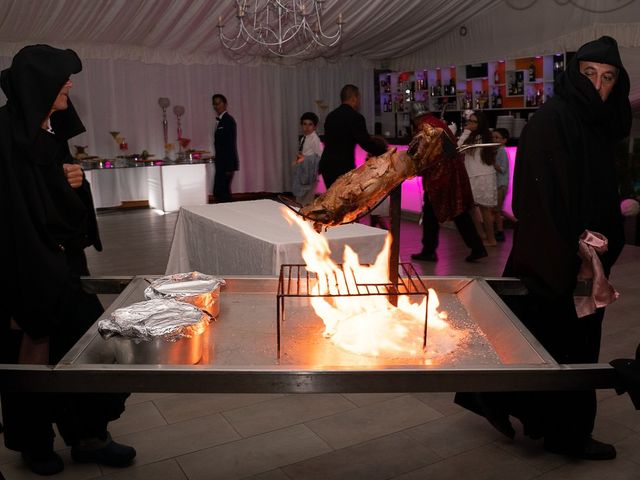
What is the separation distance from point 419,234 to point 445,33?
5094mm

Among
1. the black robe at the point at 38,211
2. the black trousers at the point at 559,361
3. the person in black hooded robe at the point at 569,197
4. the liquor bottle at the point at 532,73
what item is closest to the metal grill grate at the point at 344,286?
the person in black hooded robe at the point at 569,197

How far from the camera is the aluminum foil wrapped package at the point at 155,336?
5.61ft

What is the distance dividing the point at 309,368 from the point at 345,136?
464cm

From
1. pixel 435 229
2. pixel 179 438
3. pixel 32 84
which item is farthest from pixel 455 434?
pixel 435 229

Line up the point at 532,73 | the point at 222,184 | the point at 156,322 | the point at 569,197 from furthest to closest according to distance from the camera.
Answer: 1. the point at 532,73
2. the point at 222,184
3. the point at 569,197
4. the point at 156,322

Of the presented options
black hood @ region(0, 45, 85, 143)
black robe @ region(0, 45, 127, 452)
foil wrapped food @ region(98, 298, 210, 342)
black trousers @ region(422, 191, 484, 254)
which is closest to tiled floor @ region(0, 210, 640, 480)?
black robe @ region(0, 45, 127, 452)

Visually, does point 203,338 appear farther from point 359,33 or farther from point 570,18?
point 359,33

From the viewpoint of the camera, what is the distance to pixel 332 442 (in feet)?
9.93

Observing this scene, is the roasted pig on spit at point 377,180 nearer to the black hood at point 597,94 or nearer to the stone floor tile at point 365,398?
the black hood at point 597,94

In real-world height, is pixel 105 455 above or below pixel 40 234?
below

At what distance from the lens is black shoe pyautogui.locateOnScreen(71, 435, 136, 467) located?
282cm

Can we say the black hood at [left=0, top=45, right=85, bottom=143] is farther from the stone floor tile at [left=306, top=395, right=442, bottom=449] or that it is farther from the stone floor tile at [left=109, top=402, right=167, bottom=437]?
the stone floor tile at [left=306, top=395, right=442, bottom=449]

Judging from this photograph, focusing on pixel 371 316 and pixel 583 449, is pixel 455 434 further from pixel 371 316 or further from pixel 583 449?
pixel 371 316

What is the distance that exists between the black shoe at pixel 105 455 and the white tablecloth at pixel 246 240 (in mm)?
1064
